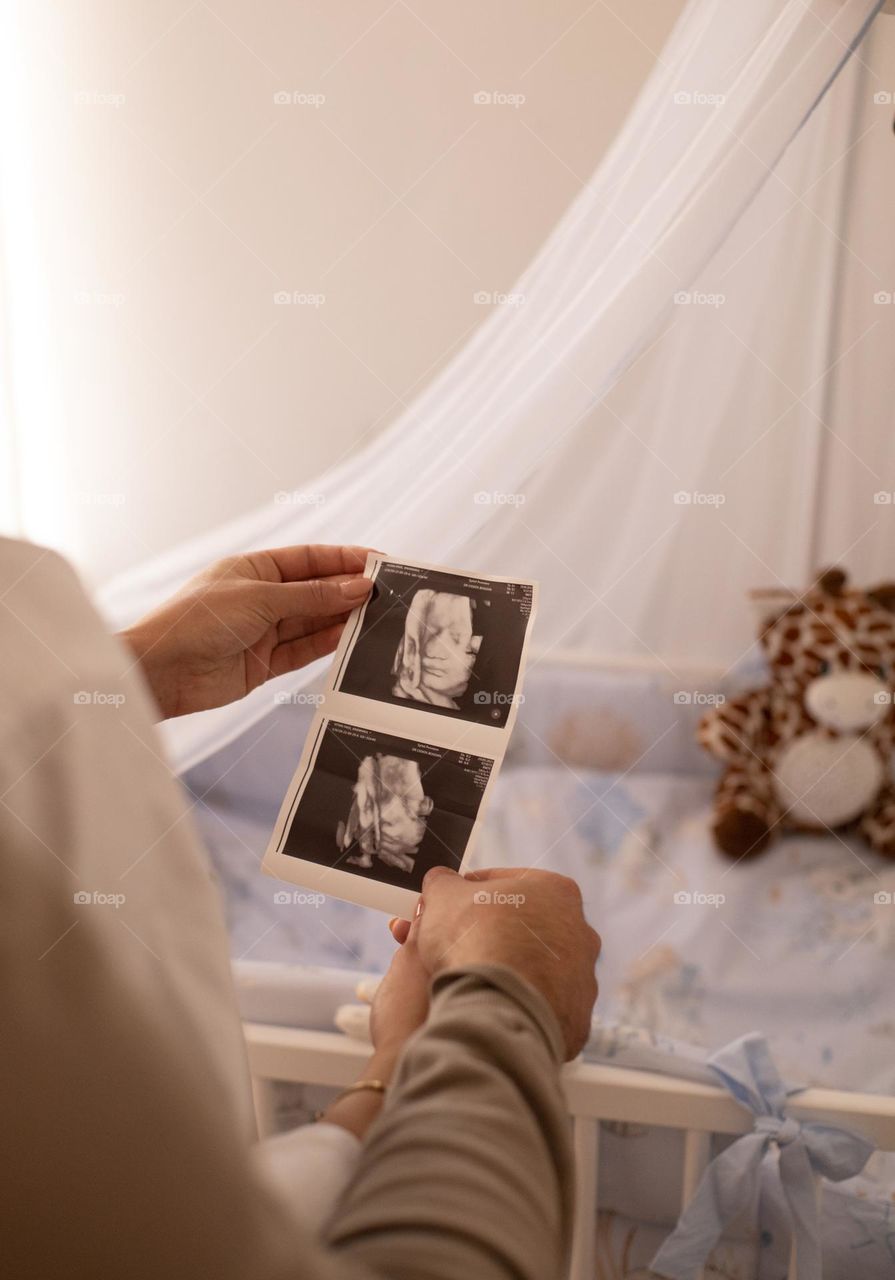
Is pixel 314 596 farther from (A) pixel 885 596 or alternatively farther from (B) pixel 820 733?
(A) pixel 885 596

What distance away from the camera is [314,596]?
109 cm

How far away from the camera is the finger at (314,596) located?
3.55 ft

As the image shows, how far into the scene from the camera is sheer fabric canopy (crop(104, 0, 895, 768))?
119 cm

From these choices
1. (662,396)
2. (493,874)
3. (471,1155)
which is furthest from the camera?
(662,396)

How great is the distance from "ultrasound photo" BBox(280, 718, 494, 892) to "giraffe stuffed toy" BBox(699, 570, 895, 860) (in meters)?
0.95

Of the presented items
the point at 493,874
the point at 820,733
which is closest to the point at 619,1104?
the point at 493,874

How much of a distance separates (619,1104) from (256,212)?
1895 millimetres

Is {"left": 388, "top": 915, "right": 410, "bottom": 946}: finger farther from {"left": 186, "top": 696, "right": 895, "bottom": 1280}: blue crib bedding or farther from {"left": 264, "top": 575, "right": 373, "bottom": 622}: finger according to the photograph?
{"left": 264, "top": 575, "right": 373, "bottom": 622}: finger

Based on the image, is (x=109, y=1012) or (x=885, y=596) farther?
(x=885, y=596)

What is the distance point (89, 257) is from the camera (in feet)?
6.66

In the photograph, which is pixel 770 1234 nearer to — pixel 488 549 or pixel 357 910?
pixel 357 910

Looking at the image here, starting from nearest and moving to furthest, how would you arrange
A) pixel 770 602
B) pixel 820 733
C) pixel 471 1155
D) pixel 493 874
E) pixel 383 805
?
pixel 471 1155 < pixel 493 874 < pixel 383 805 < pixel 820 733 < pixel 770 602

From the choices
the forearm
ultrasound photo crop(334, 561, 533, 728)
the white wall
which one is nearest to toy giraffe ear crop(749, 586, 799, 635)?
the white wall

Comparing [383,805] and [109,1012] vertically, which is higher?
[109,1012]
